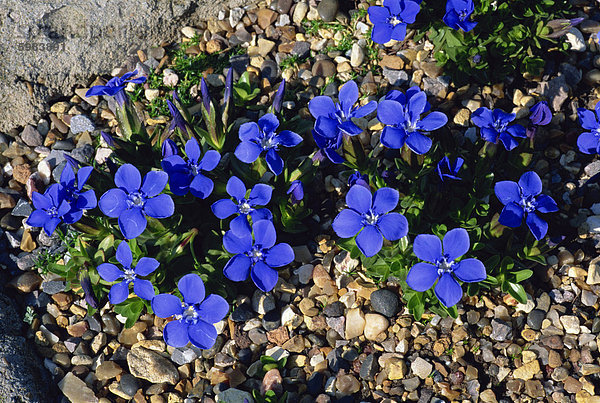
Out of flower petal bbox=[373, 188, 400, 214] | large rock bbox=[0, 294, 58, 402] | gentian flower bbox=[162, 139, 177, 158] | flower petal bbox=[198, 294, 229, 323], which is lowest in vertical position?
large rock bbox=[0, 294, 58, 402]

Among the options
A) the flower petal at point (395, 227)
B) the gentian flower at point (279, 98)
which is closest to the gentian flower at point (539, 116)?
the flower petal at point (395, 227)

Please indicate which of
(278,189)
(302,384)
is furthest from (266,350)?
(278,189)

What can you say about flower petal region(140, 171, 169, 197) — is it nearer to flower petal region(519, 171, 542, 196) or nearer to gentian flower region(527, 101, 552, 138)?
flower petal region(519, 171, 542, 196)

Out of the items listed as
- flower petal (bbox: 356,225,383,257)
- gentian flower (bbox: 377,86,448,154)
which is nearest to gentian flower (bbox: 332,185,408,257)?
flower petal (bbox: 356,225,383,257)

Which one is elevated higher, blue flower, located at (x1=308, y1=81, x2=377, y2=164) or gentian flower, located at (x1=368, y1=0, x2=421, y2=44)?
gentian flower, located at (x1=368, y1=0, x2=421, y2=44)

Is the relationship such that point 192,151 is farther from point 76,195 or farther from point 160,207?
point 76,195

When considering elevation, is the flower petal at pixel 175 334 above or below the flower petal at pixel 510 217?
below

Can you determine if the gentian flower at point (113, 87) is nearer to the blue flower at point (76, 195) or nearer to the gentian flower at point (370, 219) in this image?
the blue flower at point (76, 195)
